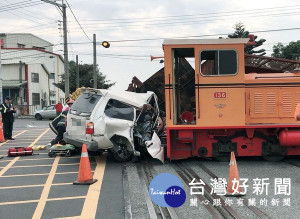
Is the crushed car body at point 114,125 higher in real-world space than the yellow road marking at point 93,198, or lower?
higher

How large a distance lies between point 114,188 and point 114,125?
7.65 feet

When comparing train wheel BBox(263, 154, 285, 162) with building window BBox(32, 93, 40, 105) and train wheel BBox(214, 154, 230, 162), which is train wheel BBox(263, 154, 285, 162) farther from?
building window BBox(32, 93, 40, 105)

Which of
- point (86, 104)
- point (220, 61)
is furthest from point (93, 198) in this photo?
point (220, 61)

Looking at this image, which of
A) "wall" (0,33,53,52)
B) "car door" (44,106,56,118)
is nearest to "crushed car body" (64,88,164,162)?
"car door" (44,106,56,118)

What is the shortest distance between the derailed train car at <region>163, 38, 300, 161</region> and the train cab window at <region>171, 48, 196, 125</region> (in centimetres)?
5

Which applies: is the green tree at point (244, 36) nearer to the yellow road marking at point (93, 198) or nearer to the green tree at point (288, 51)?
the green tree at point (288, 51)

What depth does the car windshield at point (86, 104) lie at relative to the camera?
8555 mm

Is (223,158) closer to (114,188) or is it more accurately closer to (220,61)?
(220,61)

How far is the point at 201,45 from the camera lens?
8.05 metres

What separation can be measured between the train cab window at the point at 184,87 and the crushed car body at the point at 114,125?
805 millimetres

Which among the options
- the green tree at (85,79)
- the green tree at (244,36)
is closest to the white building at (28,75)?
the green tree at (85,79)

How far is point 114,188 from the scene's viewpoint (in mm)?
6395

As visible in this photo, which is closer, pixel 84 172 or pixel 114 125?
pixel 84 172

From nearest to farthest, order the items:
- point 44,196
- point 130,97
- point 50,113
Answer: point 44,196
point 130,97
point 50,113
